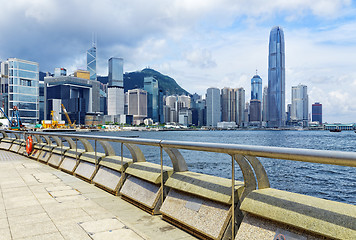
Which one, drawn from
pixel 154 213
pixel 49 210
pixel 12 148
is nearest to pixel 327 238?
pixel 154 213

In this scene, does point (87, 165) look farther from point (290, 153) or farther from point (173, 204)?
point (290, 153)

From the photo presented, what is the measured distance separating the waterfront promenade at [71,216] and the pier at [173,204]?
0.02 meters

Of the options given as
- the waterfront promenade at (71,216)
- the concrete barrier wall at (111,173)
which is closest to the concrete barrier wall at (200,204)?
the waterfront promenade at (71,216)

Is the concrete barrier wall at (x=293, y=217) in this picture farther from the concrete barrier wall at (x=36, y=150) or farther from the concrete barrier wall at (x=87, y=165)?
the concrete barrier wall at (x=36, y=150)

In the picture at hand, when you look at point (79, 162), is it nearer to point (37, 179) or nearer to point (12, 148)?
point (37, 179)

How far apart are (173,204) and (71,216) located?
2.04 m

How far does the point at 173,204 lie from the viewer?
5.08 meters

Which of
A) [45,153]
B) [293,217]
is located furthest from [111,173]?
[45,153]

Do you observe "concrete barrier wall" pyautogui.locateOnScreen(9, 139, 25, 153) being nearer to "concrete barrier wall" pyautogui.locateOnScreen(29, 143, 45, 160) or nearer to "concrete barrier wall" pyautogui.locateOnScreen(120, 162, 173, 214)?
"concrete barrier wall" pyautogui.locateOnScreen(29, 143, 45, 160)

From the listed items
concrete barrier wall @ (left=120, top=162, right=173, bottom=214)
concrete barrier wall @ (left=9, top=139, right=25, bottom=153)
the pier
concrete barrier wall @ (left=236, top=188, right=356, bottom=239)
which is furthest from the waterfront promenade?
concrete barrier wall @ (left=9, top=139, right=25, bottom=153)

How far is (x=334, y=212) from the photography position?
292cm

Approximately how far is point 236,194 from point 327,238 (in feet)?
4.49

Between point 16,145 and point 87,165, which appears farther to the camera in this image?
point 16,145

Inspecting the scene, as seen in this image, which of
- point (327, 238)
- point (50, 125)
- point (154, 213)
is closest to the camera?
point (327, 238)
